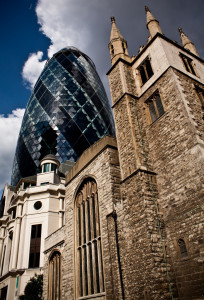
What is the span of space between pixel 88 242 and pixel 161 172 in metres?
4.46

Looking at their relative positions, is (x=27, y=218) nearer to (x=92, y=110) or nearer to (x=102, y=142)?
(x=102, y=142)

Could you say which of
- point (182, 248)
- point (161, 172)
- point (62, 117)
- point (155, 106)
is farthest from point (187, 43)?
point (62, 117)

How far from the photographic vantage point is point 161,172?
933 cm

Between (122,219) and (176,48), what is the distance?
9.01 metres

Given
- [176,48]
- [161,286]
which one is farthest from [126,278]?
[176,48]

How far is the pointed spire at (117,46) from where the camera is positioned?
13.8 m

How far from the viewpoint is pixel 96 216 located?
10.7m

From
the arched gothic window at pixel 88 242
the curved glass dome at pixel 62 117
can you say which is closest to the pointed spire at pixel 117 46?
the arched gothic window at pixel 88 242

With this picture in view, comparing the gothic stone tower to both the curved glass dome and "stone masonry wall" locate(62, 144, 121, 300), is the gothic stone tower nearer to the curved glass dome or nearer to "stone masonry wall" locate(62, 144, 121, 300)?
"stone masonry wall" locate(62, 144, 121, 300)

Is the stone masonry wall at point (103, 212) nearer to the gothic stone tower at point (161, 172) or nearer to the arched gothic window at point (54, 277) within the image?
the gothic stone tower at point (161, 172)

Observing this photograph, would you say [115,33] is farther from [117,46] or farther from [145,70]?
[145,70]

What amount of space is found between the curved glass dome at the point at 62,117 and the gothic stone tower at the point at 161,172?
22.9 m

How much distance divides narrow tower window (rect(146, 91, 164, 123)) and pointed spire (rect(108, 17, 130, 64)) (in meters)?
3.91

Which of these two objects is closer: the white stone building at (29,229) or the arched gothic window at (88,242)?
the arched gothic window at (88,242)
